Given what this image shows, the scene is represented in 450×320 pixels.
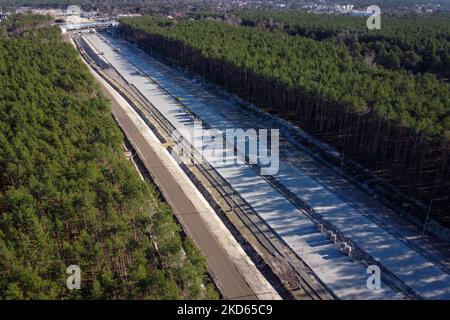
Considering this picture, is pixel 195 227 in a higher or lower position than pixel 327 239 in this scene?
higher

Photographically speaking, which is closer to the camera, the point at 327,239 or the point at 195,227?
the point at 327,239

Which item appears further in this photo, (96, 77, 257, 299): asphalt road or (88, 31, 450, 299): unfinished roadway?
(88, 31, 450, 299): unfinished roadway

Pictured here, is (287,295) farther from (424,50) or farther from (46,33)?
(46,33)

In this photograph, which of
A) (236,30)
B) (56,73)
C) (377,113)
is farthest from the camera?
(236,30)

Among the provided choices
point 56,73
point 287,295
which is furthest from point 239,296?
point 56,73

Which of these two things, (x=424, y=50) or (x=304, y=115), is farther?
(x=424, y=50)

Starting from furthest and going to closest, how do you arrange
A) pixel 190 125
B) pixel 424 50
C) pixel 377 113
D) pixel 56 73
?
pixel 424 50, pixel 56 73, pixel 190 125, pixel 377 113

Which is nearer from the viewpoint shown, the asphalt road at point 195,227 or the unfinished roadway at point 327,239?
the asphalt road at point 195,227

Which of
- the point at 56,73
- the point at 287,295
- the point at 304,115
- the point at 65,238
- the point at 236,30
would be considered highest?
the point at 236,30
